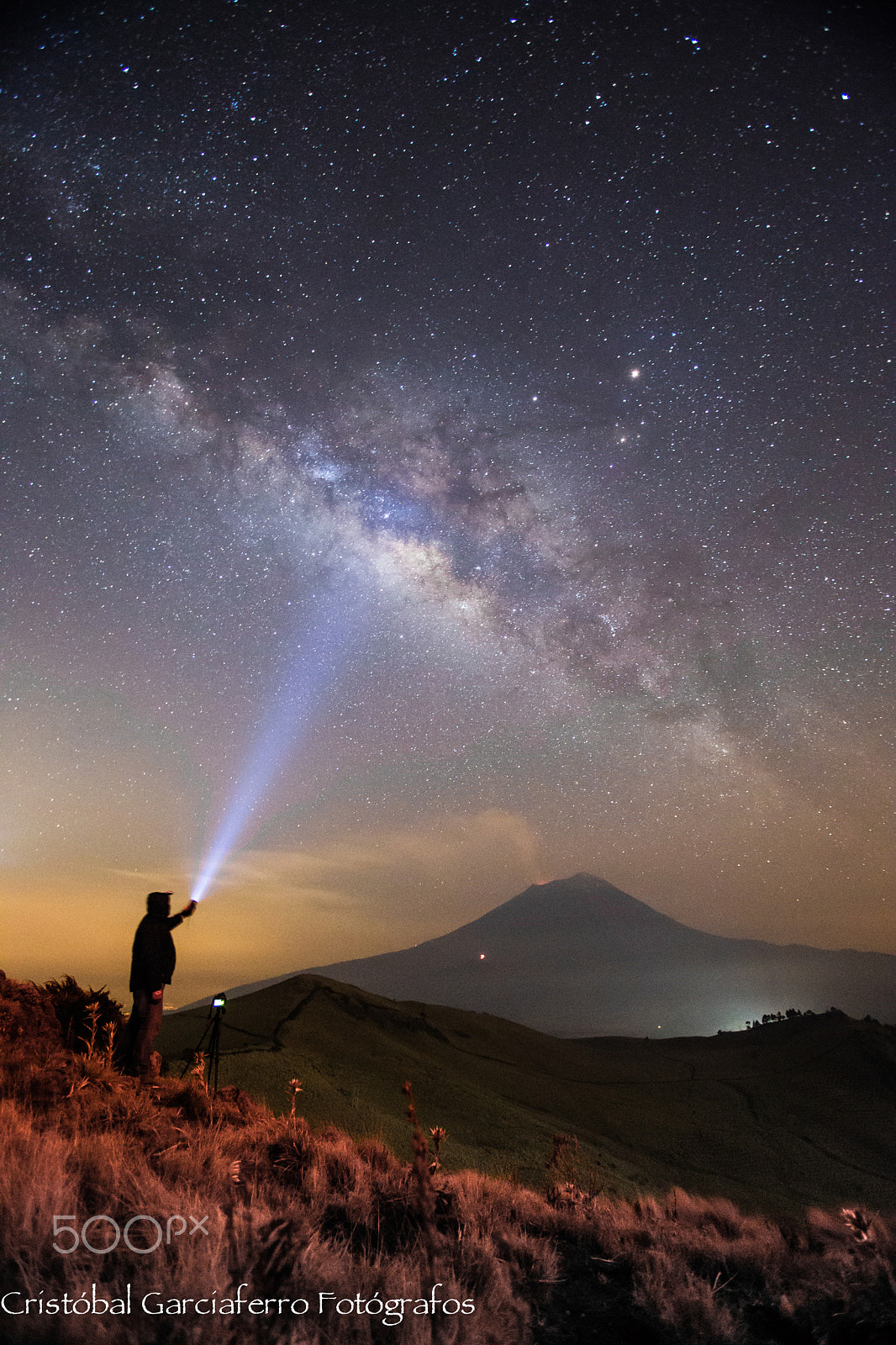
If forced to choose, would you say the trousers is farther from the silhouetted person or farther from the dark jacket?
the dark jacket

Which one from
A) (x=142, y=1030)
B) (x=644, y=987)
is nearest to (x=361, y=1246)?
(x=142, y=1030)

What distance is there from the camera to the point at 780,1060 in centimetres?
2367

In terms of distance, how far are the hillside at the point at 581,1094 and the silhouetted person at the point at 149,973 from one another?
3183 millimetres

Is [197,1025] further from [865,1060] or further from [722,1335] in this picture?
[865,1060]

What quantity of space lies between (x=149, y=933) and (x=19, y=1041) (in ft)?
4.94

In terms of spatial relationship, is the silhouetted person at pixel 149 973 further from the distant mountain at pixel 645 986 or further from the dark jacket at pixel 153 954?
the distant mountain at pixel 645 986

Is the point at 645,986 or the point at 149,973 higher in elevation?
the point at 149,973

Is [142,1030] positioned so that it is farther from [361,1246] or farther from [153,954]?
[361,1246]

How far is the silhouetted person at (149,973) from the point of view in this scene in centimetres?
721

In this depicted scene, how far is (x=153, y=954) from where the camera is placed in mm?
7660

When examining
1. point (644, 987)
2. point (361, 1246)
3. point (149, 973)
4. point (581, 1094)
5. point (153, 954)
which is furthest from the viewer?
point (644, 987)

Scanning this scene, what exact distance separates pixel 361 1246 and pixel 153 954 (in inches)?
179

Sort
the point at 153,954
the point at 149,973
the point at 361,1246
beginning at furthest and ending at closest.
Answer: the point at 153,954 < the point at 149,973 < the point at 361,1246

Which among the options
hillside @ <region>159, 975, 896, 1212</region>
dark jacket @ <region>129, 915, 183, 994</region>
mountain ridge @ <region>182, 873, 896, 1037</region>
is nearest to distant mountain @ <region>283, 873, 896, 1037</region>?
mountain ridge @ <region>182, 873, 896, 1037</region>
